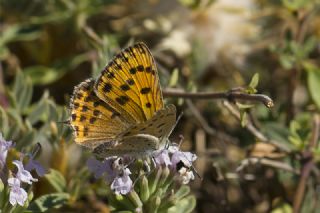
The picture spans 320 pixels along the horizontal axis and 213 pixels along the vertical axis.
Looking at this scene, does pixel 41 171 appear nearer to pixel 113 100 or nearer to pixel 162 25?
pixel 113 100

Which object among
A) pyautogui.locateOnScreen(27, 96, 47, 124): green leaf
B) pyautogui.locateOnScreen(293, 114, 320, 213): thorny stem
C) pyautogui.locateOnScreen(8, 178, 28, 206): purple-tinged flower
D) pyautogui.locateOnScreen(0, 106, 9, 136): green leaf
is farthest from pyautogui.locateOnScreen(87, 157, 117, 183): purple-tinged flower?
pyautogui.locateOnScreen(293, 114, 320, 213): thorny stem

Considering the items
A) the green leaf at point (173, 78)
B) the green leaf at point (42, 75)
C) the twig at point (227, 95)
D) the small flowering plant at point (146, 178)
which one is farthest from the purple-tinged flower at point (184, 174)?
the green leaf at point (42, 75)

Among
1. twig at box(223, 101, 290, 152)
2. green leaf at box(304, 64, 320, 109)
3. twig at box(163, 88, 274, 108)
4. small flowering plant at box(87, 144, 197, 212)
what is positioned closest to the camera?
small flowering plant at box(87, 144, 197, 212)

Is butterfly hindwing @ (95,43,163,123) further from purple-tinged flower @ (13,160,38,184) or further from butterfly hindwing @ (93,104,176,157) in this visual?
purple-tinged flower @ (13,160,38,184)

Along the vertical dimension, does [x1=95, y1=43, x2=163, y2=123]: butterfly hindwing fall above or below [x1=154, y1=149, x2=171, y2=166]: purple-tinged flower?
above

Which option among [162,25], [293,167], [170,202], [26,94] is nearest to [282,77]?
[162,25]

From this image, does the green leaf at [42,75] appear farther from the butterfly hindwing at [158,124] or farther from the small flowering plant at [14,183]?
the butterfly hindwing at [158,124]

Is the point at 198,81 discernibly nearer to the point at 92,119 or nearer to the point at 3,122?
the point at 3,122
